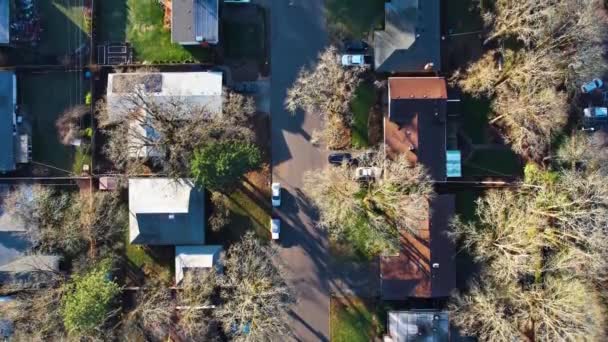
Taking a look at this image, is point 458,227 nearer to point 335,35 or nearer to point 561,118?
point 561,118

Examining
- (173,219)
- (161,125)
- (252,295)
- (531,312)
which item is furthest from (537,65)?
(173,219)

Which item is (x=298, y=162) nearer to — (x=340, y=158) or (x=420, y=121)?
(x=340, y=158)

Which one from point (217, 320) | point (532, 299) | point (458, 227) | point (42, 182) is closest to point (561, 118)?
point (458, 227)

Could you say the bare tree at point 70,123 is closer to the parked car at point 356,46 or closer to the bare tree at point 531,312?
the parked car at point 356,46

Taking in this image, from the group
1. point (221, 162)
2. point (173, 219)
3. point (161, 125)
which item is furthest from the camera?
point (173, 219)

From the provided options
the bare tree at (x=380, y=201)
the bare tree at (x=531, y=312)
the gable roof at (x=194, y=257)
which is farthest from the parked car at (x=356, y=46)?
the bare tree at (x=531, y=312)

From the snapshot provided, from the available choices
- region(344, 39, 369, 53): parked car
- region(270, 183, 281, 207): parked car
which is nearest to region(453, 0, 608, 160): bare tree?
region(344, 39, 369, 53): parked car
